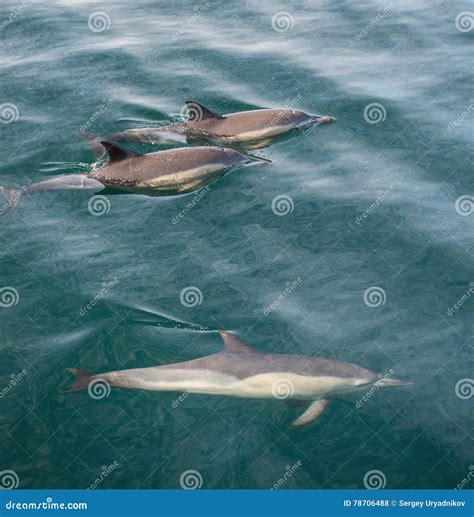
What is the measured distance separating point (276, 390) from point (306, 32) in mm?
12608

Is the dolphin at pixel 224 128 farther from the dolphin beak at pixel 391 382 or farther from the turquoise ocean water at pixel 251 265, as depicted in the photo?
the dolphin beak at pixel 391 382

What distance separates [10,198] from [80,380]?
4.51m

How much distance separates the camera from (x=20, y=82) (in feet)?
54.4

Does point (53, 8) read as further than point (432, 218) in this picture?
Yes

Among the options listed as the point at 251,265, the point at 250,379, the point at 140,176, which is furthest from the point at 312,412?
the point at 140,176

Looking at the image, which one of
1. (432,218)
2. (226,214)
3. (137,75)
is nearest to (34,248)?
(226,214)

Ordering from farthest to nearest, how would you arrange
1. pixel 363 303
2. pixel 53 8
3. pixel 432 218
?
pixel 53 8 < pixel 432 218 < pixel 363 303

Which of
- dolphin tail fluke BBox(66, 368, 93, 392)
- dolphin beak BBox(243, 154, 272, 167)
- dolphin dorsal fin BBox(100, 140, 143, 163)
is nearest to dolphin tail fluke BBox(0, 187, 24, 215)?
dolphin dorsal fin BBox(100, 140, 143, 163)

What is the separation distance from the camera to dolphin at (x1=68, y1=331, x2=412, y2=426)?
8.66 metres

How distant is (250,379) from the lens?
8664mm

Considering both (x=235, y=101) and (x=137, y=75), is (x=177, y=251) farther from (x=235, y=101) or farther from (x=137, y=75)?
(x=137, y=75)

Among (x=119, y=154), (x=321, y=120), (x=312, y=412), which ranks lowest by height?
(x=312, y=412)

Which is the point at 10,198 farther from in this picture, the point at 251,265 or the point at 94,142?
the point at 251,265

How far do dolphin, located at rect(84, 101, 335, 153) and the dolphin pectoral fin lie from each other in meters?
6.35
